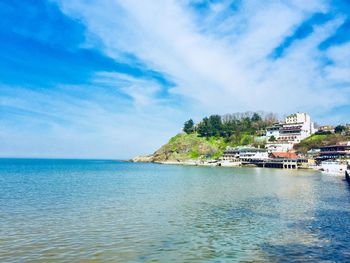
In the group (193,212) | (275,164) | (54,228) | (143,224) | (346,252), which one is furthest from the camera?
(275,164)

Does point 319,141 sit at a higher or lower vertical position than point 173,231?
higher

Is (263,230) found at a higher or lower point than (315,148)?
lower

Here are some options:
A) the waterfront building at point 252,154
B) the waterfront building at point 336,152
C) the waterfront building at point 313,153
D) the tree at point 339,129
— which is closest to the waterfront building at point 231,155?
the waterfront building at point 252,154

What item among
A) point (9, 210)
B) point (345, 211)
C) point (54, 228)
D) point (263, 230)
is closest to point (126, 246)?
point (54, 228)

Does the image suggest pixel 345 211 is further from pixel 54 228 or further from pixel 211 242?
pixel 54 228

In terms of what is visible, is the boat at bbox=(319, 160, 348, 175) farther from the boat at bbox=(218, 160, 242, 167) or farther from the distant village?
the boat at bbox=(218, 160, 242, 167)

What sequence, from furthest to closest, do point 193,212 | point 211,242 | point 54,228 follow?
point 193,212 → point 54,228 → point 211,242

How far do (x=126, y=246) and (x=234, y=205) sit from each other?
842 inches

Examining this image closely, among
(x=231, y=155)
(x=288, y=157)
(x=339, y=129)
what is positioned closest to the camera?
(x=288, y=157)

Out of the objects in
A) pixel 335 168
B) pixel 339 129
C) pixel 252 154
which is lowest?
pixel 335 168

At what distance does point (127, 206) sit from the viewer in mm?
40469

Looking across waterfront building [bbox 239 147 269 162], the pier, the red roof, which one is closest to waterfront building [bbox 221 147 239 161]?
waterfront building [bbox 239 147 269 162]

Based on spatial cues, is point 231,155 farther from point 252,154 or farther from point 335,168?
point 335,168

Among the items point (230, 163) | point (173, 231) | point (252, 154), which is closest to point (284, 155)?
point (252, 154)
